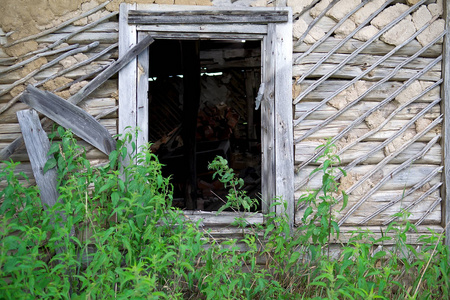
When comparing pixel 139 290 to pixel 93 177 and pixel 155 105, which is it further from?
pixel 155 105

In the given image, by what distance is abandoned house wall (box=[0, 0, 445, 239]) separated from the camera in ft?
12.6

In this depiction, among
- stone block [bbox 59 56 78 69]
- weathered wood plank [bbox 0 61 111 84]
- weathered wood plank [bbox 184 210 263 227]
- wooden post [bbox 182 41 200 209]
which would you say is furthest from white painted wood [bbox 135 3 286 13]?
wooden post [bbox 182 41 200 209]

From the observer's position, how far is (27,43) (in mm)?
3838

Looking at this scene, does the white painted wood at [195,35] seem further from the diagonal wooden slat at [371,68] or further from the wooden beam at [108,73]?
the diagonal wooden slat at [371,68]

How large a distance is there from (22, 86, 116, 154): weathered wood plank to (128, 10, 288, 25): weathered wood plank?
90 cm

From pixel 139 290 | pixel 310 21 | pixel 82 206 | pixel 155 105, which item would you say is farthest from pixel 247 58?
pixel 139 290

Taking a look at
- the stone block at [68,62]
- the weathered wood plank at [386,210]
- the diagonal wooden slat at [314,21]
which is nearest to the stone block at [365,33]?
the diagonal wooden slat at [314,21]

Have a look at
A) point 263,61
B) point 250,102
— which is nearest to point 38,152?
point 263,61

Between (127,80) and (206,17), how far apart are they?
0.88m

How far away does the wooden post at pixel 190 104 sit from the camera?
664cm

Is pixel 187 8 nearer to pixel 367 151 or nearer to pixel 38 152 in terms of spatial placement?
pixel 38 152

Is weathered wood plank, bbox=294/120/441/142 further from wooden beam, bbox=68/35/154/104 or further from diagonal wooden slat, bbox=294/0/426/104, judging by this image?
wooden beam, bbox=68/35/154/104

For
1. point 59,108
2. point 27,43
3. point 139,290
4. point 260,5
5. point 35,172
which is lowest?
point 139,290

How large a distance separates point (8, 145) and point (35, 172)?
34cm
